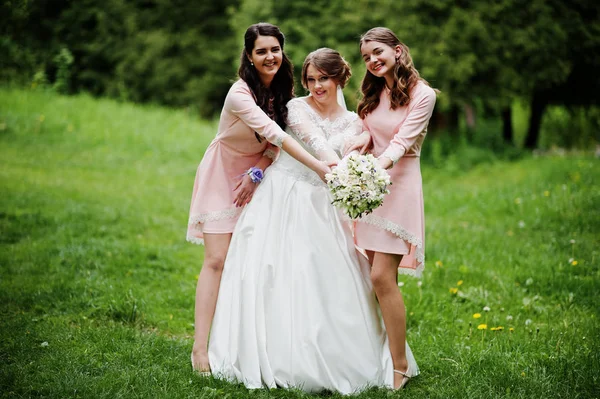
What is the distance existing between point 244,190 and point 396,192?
43.7 inches

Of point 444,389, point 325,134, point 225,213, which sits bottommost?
point 444,389

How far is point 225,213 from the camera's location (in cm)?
457

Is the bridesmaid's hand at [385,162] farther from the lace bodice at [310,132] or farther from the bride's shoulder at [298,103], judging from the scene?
the bride's shoulder at [298,103]

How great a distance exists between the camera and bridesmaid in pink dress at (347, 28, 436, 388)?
168 inches

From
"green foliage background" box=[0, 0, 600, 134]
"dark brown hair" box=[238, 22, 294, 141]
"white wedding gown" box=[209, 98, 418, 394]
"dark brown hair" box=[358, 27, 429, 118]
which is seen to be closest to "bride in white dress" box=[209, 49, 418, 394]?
"white wedding gown" box=[209, 98, 418, 394]

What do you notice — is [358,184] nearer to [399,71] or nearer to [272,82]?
[399,71]

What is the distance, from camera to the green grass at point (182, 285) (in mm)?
4180

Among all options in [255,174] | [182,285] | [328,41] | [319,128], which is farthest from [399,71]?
A: [328,41]

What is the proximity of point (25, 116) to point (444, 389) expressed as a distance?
13.5 m

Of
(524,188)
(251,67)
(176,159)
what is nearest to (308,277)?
(251,67)

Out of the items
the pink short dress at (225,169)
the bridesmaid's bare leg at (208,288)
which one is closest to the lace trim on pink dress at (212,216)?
the pink short dress at (225,169)

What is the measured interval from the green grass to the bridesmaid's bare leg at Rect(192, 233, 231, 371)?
0.29m

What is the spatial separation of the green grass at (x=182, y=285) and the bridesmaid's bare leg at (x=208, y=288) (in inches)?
11.6

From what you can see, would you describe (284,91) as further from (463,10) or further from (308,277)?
(463,10)
